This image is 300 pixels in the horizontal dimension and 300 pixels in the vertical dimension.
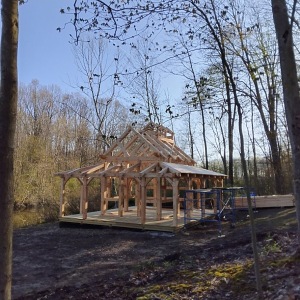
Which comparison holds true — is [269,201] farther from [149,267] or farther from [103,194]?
[149,267]

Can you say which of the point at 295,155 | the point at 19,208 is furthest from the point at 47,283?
the point at 19,208

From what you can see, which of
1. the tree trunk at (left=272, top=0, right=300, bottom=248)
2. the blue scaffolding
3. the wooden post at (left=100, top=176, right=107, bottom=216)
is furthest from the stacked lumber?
the tree trunk at (left=272, top=0, right=300, bottom=248)

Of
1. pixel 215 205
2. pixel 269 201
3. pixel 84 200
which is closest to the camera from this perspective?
pixel 84 200

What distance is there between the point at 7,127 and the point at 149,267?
193 inches

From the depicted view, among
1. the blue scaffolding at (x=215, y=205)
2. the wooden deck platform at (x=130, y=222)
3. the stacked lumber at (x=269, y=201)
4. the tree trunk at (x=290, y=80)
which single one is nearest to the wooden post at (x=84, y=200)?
the wooden deck platform at (x=130, y=222)

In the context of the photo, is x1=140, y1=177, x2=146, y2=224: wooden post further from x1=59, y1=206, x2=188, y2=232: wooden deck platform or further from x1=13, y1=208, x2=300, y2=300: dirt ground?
x1=13, y1=208, x2=300, y2=300: dirt ground

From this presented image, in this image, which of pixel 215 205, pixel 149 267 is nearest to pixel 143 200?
pixel 215 205

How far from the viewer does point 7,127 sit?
2.53 metres

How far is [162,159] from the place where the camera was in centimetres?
1441

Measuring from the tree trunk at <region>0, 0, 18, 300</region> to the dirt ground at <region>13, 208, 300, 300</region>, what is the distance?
237 cm

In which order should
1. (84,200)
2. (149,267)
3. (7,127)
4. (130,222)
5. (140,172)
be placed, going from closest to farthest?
(7,127) < (149,267) < (140,172) < (130,222) < (84,200)

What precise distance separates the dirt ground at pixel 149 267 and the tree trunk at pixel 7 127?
2.37 meters

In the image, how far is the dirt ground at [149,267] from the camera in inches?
170

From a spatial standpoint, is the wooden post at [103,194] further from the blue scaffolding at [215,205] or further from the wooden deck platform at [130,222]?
the blue scaffolding at [215,205]
